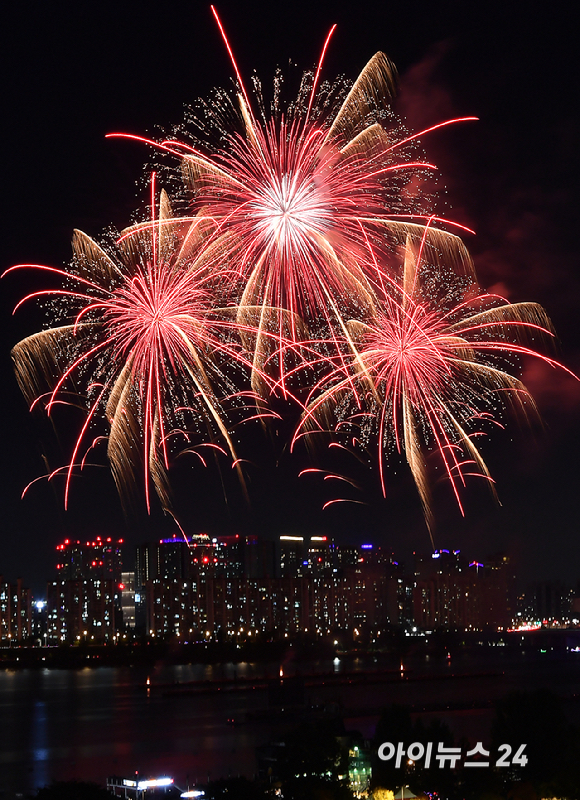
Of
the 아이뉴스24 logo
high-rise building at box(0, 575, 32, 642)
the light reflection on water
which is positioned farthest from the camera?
high-rise building at box(0, 575, 32, 642)

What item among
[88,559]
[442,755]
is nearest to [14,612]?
[88,559]

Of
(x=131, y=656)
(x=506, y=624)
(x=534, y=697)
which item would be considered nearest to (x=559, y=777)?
(x=534, y=697)

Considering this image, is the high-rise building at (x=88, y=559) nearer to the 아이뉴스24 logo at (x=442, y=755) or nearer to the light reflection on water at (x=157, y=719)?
the light reflection on water at (x=157, y=719)

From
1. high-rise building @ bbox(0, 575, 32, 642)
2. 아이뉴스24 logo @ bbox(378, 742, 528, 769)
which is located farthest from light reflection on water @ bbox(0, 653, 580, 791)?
high-rise building @ bbox(0, 575, 32, 642)

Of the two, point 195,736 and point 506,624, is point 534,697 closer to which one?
point 195,736

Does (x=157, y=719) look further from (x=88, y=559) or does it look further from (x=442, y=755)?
(x=88, y=559)

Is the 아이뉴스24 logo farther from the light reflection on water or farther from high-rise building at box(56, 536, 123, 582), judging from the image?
high-rise building at box(56, 536, 123, 582)
